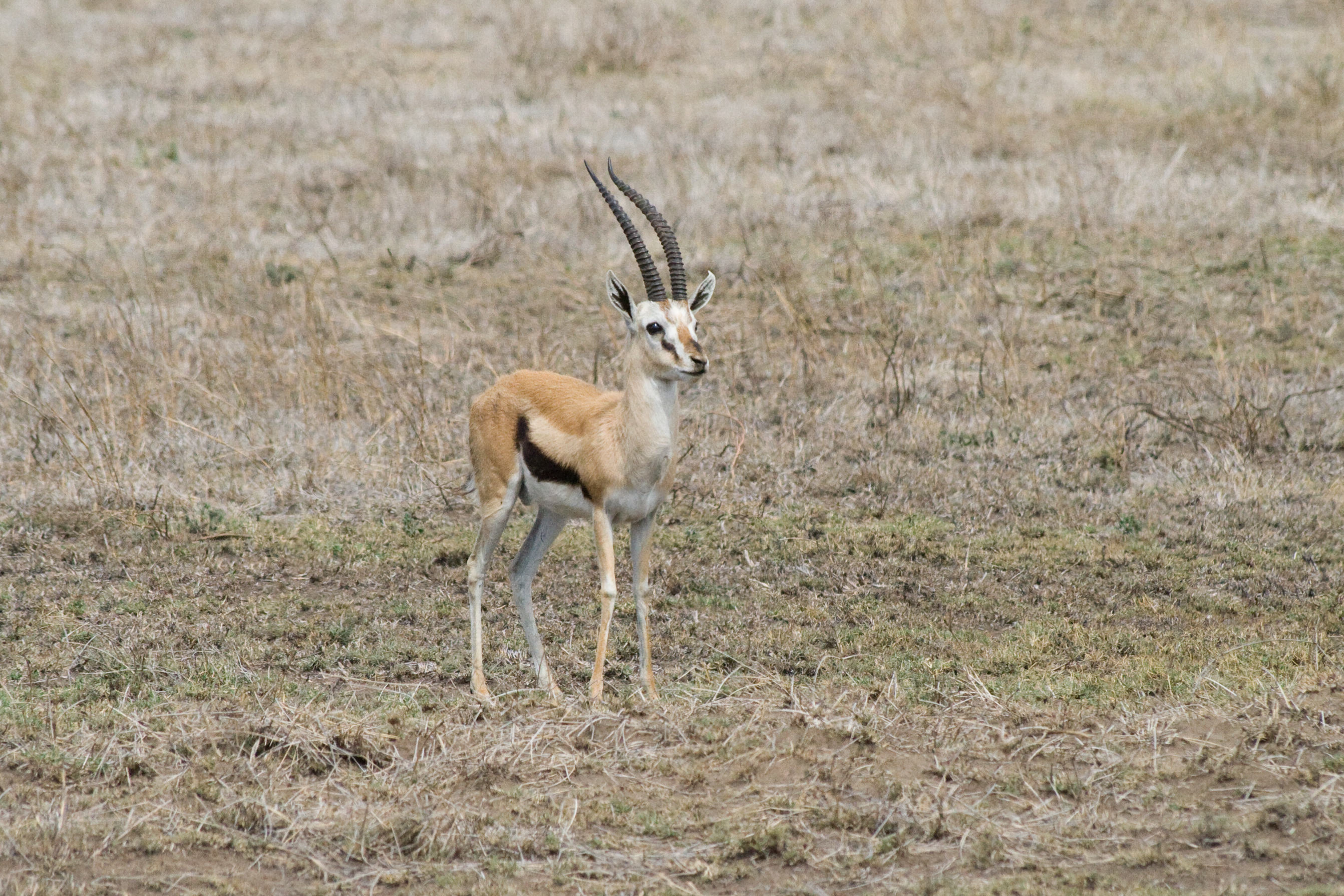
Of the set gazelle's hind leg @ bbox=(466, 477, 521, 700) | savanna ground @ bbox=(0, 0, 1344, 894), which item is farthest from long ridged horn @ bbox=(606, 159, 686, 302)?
savanna ground @ bbox=(0, 0, 1344, 894)

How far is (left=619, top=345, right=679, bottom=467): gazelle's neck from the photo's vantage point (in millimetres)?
A: 6754

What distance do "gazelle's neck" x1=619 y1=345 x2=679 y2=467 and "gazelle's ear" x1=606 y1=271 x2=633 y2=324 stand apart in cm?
24

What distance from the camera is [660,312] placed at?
6.72m

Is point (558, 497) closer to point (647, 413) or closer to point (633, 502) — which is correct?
point (633, 502)

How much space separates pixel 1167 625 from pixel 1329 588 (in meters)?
1.08

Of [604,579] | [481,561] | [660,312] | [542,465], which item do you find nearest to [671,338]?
[660,312]

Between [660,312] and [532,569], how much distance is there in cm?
155

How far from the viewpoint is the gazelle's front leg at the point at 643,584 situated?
6.88 m

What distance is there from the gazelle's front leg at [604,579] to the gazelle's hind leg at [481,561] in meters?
0.51

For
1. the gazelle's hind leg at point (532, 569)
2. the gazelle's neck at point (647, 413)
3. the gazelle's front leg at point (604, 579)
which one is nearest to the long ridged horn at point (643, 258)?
the gazelle's neck at point (647, 413)

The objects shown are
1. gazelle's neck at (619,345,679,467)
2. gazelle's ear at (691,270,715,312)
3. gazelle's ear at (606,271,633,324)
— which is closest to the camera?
gazelle's neck at (619,345,679,467)

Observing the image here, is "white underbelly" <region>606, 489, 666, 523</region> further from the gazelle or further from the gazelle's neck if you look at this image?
the gazelle's neck

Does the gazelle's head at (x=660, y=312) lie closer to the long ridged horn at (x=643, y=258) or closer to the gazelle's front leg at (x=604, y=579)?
the long ridged horn at (x=643, y=258)

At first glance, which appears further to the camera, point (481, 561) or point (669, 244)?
point (481, 561)
